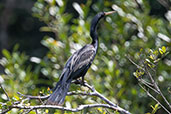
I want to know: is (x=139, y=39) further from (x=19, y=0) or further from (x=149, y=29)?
(x=19, y=0)

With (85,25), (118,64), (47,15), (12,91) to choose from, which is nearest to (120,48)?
(118,64)

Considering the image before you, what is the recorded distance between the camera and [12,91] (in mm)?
4629

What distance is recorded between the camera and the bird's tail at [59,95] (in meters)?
2.86

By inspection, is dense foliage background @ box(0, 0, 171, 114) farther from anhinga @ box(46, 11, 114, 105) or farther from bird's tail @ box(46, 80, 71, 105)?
bird's tail @ box(46, 80, 71, 105)

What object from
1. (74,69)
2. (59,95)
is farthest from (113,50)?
(59,95)

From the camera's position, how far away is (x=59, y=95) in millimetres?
2959

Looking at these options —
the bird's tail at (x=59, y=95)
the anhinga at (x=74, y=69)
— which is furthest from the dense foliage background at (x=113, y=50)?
the bird's tail at (x=59, y=95)

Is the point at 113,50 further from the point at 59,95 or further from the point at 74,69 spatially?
the point at 59,95

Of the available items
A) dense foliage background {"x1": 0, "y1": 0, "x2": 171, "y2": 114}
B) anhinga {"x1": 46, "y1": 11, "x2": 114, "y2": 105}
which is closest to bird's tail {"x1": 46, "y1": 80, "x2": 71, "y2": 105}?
anhinga {"x1": 46, "y1": 11, "x2": 114, "y2": 105}

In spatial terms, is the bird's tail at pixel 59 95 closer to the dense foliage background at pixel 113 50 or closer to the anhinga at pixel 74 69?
the anhinga at pixel 74 69

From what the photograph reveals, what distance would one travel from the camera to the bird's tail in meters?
2.86

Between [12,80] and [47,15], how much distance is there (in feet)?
3.60

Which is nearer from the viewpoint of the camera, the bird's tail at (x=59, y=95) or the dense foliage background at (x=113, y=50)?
the bird's tail at (x=59, y=95)

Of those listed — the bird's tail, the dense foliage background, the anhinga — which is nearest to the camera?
the bird's tail
